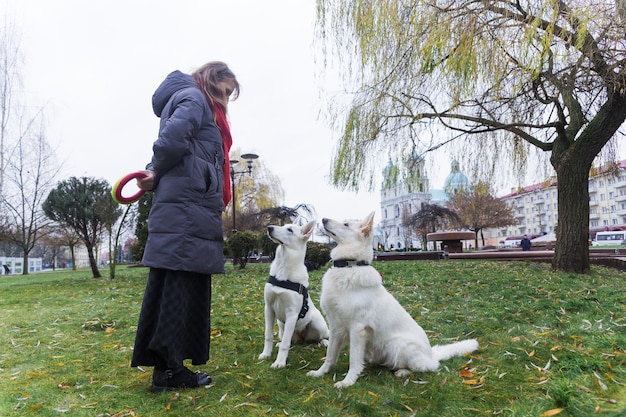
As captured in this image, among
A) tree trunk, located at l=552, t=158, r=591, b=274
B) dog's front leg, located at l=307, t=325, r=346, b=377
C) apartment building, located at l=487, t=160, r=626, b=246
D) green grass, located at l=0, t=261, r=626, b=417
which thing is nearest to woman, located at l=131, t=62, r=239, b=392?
green grass, located at l=0, t=261, r=626, b=417

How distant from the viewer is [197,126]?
2578mm

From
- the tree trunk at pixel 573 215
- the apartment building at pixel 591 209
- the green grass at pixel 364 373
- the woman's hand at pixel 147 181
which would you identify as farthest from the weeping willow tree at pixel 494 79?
the apartment building at pixel 591 209

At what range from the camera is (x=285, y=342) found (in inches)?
130

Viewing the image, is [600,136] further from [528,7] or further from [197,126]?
[197,126]

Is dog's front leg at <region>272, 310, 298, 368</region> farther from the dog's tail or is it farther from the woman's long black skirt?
the dog's tail

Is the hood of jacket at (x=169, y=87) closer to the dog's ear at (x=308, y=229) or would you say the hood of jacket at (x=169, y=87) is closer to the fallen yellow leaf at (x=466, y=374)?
the dog's ear at (x=308, y=229)

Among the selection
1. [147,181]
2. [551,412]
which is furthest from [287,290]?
[551,412]

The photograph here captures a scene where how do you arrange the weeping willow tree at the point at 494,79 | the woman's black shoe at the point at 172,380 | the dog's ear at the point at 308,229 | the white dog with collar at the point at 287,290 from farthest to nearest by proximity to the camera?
the weeping willow tree at the point at 494,79, the dog's ear at the point at 308,229, the white dog with collar at the point at 287,290, the woman's black shoe at the point at 172,380

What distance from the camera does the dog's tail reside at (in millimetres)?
3197

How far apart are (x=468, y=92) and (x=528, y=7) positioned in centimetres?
150

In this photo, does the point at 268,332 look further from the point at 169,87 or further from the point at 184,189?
the point at 169,87

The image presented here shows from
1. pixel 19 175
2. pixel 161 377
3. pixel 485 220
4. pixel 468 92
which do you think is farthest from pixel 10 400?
pixel 485 220

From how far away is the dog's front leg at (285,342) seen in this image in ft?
10.6

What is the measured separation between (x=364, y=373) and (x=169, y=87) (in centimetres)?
265
